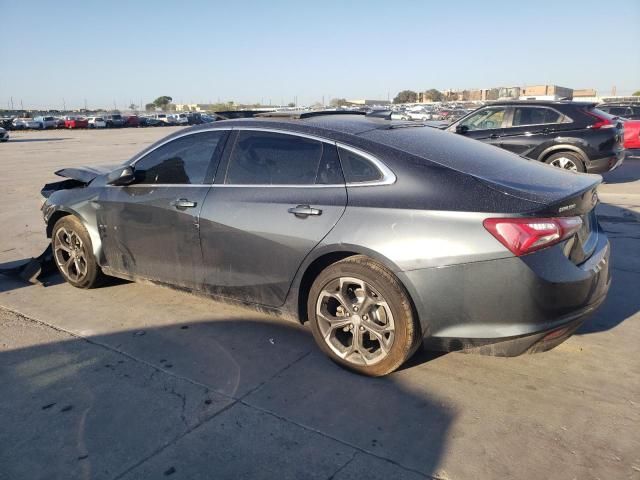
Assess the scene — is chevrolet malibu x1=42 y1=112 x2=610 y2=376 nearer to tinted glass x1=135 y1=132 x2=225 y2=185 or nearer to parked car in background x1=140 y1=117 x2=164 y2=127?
tinted glass x1=135 y1=132 x2=225 y2=185

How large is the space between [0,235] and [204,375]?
550cm

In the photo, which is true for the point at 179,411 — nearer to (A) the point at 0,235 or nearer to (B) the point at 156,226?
(B) the point at 156,226

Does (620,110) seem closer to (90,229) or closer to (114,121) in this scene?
(90,229)

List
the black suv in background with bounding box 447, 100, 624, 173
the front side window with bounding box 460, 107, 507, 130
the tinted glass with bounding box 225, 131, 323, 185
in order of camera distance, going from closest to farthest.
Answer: the tinted glass with bounding box 225, 131, 323, 185 < the black suv in background with bounding box 447, 100, 624, 173 < the front side window with bounding box 460, 107, 507, 130

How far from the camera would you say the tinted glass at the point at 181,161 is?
4250mm

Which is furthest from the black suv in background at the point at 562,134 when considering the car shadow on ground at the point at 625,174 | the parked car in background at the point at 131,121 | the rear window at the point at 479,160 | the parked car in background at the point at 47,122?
the parked car in background at the point at 131,121

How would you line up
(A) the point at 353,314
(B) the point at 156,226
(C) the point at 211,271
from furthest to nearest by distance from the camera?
(B) the point at 156,226
(C) the point at 211,271
(A) the point at 353,314

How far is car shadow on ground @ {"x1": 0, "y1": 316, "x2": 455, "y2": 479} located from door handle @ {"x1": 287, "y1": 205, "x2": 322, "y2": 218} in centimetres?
99

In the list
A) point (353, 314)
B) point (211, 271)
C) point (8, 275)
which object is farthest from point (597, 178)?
point (8, 275)

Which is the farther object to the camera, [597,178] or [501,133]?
[501,133]

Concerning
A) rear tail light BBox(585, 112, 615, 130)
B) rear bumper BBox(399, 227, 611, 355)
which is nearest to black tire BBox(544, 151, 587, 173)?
rear tail light BBox(585, 112, 615, 130)

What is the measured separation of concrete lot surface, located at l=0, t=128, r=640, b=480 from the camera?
8.76 feet

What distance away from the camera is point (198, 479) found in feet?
8.48

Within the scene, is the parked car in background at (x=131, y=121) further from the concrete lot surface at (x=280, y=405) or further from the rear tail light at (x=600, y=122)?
the concrete lot surface at (x=280, y=405)
